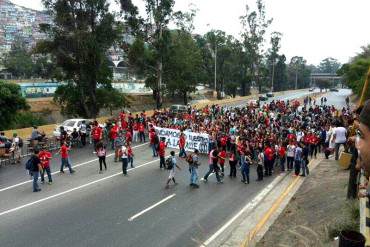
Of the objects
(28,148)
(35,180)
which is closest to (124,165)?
(35,180)

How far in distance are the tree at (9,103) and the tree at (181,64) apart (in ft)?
64.6

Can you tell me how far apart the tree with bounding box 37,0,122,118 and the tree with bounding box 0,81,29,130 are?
4.49 m

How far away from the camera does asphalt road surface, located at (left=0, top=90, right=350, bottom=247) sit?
37.5 feet

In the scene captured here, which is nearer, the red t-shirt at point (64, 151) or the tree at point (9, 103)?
the red t-shirt at point (64, 151)

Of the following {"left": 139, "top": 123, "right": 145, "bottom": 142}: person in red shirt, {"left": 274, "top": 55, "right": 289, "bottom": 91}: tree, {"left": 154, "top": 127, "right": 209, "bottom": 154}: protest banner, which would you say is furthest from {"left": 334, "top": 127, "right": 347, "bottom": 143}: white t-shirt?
{"left": 274, "top": 55, "right": 289, "bottom": 91}: tree

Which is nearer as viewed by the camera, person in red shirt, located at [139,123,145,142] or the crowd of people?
the crowd of people

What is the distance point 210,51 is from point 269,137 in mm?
72899

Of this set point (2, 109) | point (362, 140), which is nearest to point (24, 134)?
point (2, 109)

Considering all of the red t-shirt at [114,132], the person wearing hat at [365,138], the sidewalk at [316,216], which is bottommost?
the sidewalk at [316,216]

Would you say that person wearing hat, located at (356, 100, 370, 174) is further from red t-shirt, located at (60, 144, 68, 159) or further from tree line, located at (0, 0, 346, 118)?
tree line, located at (0, 0, 346, 118)

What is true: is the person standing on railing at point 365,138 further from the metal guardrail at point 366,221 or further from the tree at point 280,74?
the tree at point 280,74

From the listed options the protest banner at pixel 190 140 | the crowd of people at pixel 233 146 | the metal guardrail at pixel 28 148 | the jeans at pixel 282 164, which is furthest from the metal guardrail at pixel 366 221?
the metal guardrail at pixel 28 148

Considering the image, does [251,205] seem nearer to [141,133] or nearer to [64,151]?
[64,151]

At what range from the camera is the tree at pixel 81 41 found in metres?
37.6
